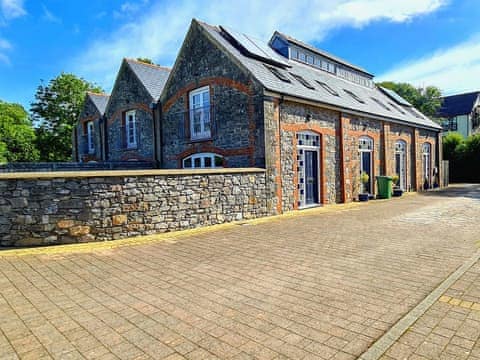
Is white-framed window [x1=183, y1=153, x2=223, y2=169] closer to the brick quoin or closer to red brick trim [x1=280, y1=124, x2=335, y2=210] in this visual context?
the brick quoin

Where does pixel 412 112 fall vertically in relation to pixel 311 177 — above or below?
above

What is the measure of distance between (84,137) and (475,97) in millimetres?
49717

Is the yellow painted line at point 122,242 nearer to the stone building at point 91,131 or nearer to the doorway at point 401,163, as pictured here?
the doorway at point 401,163

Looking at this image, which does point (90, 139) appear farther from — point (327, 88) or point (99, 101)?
point (327, 88)

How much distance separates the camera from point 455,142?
93.9 feet

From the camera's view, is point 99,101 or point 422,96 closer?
point 99,101

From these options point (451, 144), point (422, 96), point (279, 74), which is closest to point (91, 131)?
point (279, 74)

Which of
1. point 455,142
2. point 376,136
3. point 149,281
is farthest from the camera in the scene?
point 455,142

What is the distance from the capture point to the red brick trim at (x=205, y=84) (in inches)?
467

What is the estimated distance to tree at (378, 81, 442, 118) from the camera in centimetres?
4131

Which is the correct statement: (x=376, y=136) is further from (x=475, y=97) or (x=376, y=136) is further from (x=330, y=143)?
(x=475, y=97)

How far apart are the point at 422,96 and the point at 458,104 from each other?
891 centimetres

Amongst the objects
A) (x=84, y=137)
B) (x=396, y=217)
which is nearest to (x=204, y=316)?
(x=396, y=217)

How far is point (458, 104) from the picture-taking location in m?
46.2
